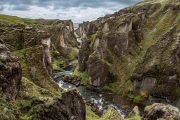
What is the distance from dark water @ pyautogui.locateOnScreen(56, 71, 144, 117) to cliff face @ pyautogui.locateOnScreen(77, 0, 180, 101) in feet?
11.3

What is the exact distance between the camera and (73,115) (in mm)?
26250

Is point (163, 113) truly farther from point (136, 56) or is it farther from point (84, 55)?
point (84, 55)

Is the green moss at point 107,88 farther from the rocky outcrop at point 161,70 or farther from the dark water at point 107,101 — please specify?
the rocky outcrop at point 161,70

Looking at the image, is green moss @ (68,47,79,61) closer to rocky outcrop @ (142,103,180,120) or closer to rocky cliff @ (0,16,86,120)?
rocky cliff @ (0,16,86,120)

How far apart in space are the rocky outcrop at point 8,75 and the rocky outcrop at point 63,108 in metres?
3.20

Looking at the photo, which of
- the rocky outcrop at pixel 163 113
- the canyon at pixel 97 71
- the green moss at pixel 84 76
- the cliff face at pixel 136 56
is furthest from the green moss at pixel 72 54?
the rocky outcrop at pixel 163 113

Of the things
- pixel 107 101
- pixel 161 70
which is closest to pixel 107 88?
pixel 107 101

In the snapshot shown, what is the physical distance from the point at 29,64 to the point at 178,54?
44864mm

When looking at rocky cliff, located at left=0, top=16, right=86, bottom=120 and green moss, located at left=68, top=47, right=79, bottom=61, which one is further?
green moss, located at left=68, top=47, right=79, bottom=61

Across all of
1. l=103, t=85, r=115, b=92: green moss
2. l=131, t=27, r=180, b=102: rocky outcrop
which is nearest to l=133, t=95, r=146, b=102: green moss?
l=131, t=27, r=180, b=102: rocky outcrop

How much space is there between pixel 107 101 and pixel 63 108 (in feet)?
157

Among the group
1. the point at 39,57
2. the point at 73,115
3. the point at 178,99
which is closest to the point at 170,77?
the point at 178,99

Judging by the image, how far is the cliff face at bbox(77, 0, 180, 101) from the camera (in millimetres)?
67062

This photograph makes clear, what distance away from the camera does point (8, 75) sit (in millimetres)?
21344
